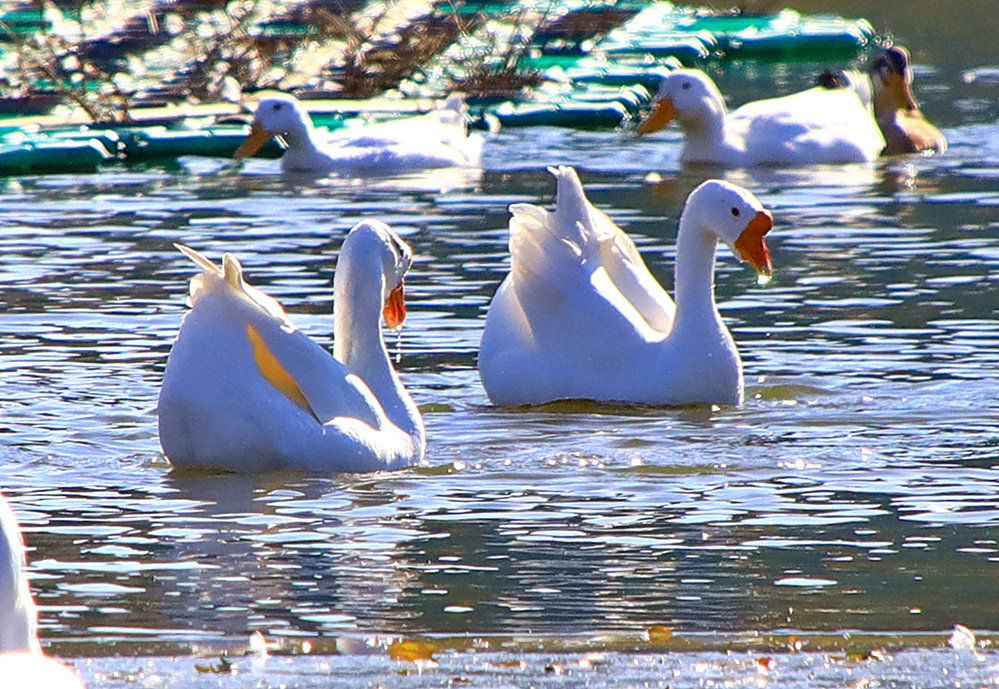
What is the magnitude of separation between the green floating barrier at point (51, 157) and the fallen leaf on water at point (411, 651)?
41.8ft

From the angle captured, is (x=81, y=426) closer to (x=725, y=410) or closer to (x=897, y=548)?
(x=725, y=410)

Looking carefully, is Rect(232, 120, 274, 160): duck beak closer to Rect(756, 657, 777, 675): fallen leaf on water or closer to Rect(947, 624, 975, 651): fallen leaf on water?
Rect(947, 624, 975, 651): fallen leaf on water

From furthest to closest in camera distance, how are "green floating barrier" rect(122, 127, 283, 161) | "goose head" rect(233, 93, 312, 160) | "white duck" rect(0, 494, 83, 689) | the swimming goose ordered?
the swimming goose
"green floating barrier" rect(122, 127, 283, 161)
"goose head" rect(233, 93, 312, 160)
"white duck" rect(0, 494, 83, 689)

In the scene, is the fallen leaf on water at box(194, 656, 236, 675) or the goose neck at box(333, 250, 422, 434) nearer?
the fallen leaf on water at box(194, 656, 236, 675)

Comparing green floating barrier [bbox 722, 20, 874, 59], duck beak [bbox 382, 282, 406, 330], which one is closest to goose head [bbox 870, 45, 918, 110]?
green floating barrier [bbox 722, 20, 874, 59]

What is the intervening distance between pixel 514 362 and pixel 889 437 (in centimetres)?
175

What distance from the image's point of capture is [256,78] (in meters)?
22.9

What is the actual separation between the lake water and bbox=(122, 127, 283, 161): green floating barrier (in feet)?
14.5

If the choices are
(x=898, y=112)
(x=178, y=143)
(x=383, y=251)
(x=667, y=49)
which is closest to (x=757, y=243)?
(x=383, y=251)

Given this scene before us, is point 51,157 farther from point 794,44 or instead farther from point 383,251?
point 794,44

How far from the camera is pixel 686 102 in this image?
58.3 feet

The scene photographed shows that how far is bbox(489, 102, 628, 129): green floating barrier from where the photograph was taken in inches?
811

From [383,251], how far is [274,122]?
9271mm

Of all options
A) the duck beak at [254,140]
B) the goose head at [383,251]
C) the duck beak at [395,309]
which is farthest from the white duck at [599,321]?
the duck beak at [254,140]
